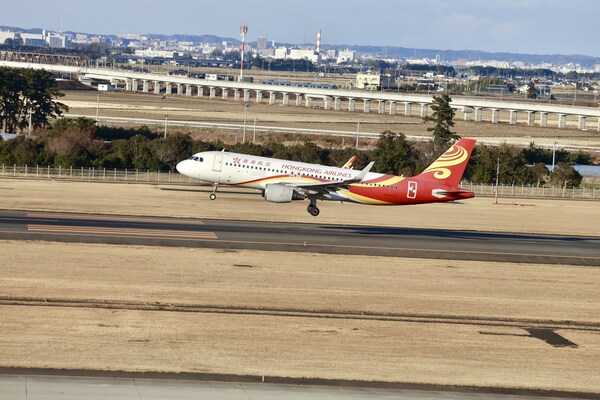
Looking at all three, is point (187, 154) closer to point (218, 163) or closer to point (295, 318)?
point (218, 163)

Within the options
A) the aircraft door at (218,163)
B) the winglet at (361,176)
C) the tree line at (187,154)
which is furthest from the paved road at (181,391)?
the tree line at (187,154)

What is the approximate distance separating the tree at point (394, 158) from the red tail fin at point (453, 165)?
4888 cm

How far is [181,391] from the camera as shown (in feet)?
105

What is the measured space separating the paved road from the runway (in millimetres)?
26181

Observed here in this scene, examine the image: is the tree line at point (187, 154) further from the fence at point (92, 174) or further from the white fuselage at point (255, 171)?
the white fuselage at point (255, 171)

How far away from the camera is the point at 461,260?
60312 mm

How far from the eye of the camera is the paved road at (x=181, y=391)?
30.9m

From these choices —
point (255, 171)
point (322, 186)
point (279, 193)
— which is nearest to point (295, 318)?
point (279, 193)

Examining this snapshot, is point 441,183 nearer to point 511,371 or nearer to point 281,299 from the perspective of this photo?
point 281,299

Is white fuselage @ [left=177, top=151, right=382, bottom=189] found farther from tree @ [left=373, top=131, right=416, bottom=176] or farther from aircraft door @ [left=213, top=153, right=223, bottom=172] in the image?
tree @ [left=373, top=131, right=416, bottom=176]

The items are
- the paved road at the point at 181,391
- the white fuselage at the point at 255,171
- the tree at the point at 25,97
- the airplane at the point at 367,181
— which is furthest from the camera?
the tree at the point at 25,97

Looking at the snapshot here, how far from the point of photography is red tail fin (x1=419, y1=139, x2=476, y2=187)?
69688 millimetres

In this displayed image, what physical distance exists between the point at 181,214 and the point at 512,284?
1125 inches

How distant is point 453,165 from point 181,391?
41.5 metres
